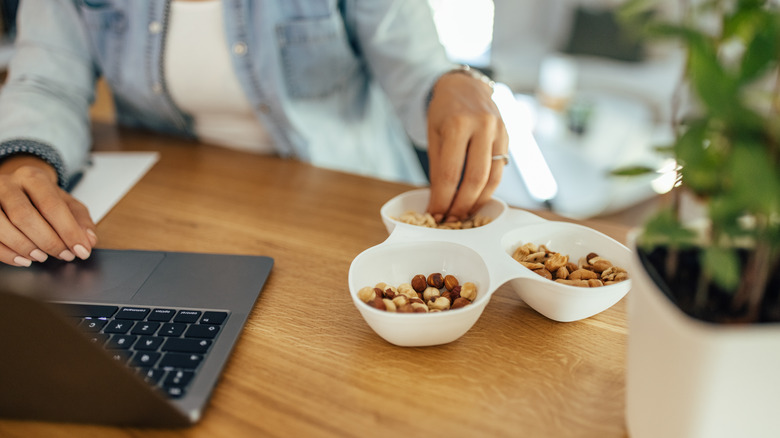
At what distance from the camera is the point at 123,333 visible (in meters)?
0.48

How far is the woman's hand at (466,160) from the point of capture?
24.9 inches

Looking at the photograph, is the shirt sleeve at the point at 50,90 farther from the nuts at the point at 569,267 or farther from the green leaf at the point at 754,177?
the green leaf at the point at 754,177

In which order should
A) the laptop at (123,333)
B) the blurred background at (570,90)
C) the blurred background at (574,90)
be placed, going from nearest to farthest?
the laptop at (123,333)
the blurred background at (570,90)
the blurred background at (574,90)

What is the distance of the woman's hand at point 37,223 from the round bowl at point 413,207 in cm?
34

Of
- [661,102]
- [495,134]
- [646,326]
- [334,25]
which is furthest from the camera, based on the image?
[661,102]

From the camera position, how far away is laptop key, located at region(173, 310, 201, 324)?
1.64ft

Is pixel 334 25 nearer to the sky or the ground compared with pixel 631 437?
nearer to the sky

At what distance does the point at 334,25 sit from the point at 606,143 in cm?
220

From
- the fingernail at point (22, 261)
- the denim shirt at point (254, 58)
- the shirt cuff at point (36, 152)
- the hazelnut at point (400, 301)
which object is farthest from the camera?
the denim shirt at point (254, 58)

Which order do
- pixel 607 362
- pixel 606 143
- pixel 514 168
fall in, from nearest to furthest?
pixel 607 362
pixel 514 168
pixel 606 143

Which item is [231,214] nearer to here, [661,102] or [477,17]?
[661,102]

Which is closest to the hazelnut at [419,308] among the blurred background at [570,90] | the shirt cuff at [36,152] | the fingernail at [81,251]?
the fingernail at [81,251]

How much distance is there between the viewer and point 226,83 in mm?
947

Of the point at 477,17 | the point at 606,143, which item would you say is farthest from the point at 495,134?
the point at 477,17
